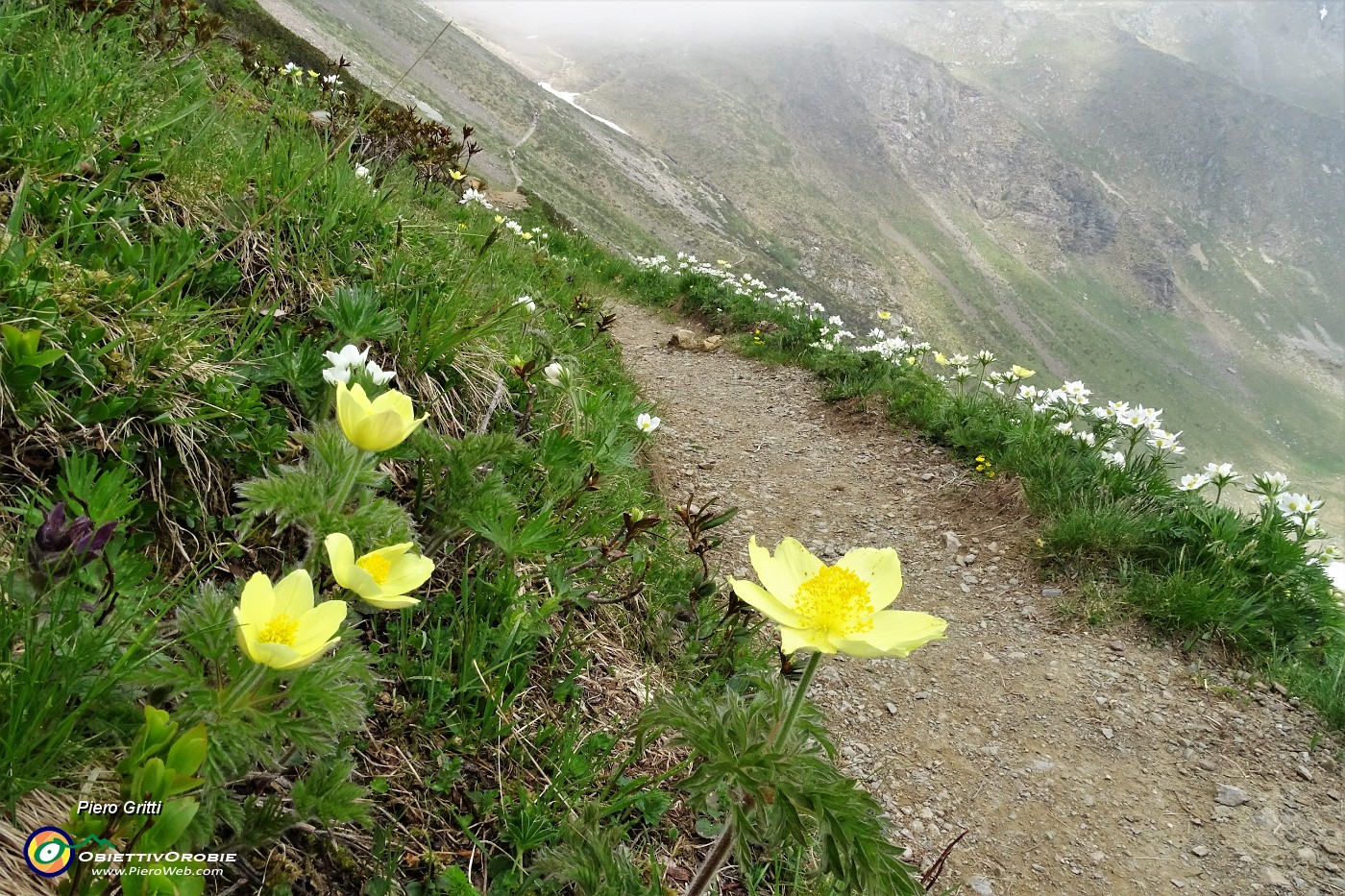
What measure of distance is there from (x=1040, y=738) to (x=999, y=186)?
548 ft

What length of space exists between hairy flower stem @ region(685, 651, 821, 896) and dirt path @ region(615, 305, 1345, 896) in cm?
167

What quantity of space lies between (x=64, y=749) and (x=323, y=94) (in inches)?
221

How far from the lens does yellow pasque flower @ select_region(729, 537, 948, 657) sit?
4.17 ft

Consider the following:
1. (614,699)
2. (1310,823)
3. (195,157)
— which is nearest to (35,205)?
(195,157)

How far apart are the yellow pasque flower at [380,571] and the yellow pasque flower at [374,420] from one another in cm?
20

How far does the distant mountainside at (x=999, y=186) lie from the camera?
296 ft

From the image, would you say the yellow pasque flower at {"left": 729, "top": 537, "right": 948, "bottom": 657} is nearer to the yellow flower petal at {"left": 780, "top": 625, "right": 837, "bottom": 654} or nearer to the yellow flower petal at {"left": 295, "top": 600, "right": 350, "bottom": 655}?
the yellow flower petal at {"left": 780, "top": 625, "right": 837, "bottom": 654}

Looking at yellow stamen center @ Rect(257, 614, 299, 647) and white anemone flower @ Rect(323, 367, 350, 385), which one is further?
white anemone flower @ Rect(323, 367, 350, 385)

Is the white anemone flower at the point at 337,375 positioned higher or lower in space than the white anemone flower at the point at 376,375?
higher

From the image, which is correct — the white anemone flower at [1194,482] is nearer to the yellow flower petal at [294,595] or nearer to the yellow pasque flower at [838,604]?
the yellow pasque flower at [838,604]

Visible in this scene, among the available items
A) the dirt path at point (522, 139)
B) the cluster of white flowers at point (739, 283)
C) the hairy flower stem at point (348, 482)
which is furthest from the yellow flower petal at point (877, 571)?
the dirt path at point (522, 139)

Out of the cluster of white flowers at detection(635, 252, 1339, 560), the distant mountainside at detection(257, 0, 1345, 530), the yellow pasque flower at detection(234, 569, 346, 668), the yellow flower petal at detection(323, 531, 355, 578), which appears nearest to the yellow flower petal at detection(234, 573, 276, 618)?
the yellow pasque flower at detection(234, 569, 346, 668)

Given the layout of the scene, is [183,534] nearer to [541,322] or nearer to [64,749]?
[64,749]

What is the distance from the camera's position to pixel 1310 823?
3.47m
